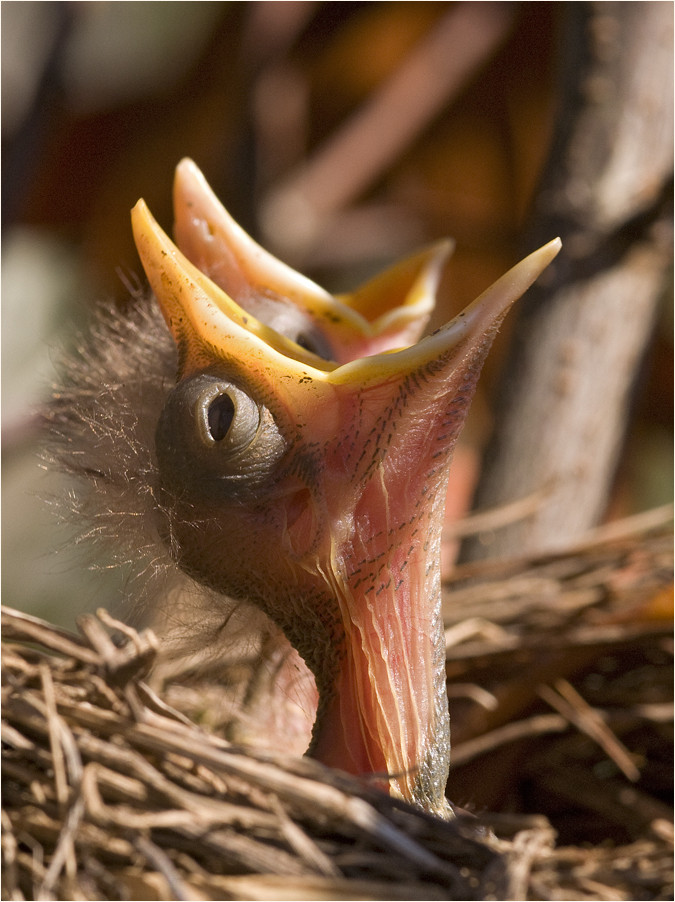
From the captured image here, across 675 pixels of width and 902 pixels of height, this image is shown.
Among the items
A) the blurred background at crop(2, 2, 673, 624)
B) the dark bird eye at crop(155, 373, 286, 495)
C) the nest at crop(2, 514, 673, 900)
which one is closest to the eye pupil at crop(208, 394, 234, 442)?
the dark bird eye at crop(155, 373, 286, 495)

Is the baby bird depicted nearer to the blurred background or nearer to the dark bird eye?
the dark bird eye

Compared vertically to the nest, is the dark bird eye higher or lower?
higher

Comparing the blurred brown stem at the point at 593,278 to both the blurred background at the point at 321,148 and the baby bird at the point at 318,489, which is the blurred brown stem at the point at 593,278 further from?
the blurred background at the point at 321,148

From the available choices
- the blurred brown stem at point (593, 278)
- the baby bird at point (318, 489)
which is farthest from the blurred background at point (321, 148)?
the baby bird at point (318, 489)

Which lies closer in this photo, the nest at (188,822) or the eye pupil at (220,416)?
the nest at (188,822)

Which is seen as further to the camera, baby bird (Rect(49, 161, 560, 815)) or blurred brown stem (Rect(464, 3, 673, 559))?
blurred brown stem (Rect(464, 3, 673, 559))

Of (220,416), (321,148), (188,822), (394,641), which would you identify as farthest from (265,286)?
(321,148)
